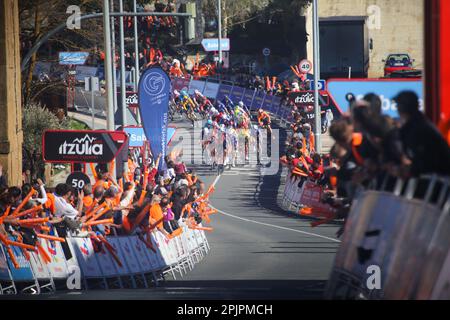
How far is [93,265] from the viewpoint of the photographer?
1867 cm

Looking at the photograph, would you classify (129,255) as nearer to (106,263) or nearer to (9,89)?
(106,263)

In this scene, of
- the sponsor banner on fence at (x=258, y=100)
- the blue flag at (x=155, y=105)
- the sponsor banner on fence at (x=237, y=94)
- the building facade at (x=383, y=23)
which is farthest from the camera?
the building facade at (x=383, y=23)

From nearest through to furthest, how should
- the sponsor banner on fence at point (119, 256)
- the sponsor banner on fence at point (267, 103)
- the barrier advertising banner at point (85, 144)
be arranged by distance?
the sponsor banner on fence at point (119, 256), the barrier advertising banner at point (85, 144), the sponsor banner on fence at point (267, 103)

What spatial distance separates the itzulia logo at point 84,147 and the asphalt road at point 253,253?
9.21 feet

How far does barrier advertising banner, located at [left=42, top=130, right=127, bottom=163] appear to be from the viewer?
22500 mm

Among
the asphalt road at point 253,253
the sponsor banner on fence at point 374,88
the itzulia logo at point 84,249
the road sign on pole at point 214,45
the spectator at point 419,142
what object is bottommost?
the asphalt road at point 253,253

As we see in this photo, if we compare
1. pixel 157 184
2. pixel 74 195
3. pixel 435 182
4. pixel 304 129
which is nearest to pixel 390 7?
pixel 304 129

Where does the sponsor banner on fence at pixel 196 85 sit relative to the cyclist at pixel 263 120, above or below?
above

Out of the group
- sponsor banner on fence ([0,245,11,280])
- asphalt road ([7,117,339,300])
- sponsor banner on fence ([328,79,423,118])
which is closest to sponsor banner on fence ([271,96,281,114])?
asphalt road ([7,117,339,300])

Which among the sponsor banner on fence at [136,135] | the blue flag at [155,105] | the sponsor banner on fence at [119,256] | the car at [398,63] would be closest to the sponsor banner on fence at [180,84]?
the car at [398,63]

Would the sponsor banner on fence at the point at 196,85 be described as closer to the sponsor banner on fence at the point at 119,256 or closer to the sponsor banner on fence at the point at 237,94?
the sponsor banner on fence at the point at 237,94

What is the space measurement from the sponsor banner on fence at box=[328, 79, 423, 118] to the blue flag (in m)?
15.1

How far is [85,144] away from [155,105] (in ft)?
18.6

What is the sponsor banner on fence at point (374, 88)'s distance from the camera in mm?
11898
